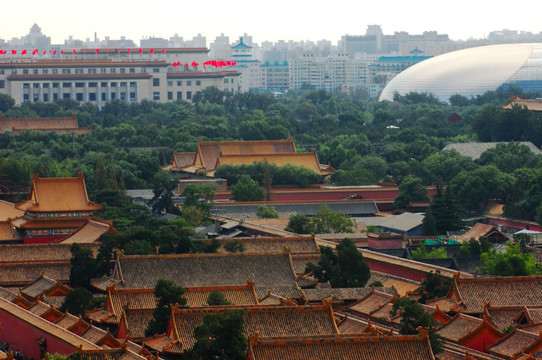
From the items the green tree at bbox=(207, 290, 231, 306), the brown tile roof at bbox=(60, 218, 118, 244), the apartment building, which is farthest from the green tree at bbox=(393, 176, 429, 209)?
the apartment building

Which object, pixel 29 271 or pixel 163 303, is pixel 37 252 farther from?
pixel 163 303

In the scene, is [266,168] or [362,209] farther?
[266,168]

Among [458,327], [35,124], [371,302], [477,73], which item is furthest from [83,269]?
[477,73]

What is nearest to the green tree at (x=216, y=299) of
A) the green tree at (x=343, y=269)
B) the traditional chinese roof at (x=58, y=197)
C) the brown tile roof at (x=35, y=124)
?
the green tree at (x=343, y=269)

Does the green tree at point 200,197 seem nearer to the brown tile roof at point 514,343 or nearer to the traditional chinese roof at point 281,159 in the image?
the traditional chinese roof at point 281,159

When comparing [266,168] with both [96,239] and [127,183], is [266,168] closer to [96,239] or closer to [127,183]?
[127,183]

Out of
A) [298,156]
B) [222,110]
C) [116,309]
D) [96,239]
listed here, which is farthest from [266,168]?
[222,110]

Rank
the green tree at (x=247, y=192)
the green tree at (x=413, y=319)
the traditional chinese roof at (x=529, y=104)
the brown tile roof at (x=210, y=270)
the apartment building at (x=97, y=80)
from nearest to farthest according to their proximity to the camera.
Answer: the green tree at (x=413, y=319) < the brown tile roof at (x=210, y=270) < the green tree at (x=247, y=192) < the traditional chinese roof at (x=529, y=104) < the apartment building at (x=97, y=80)
